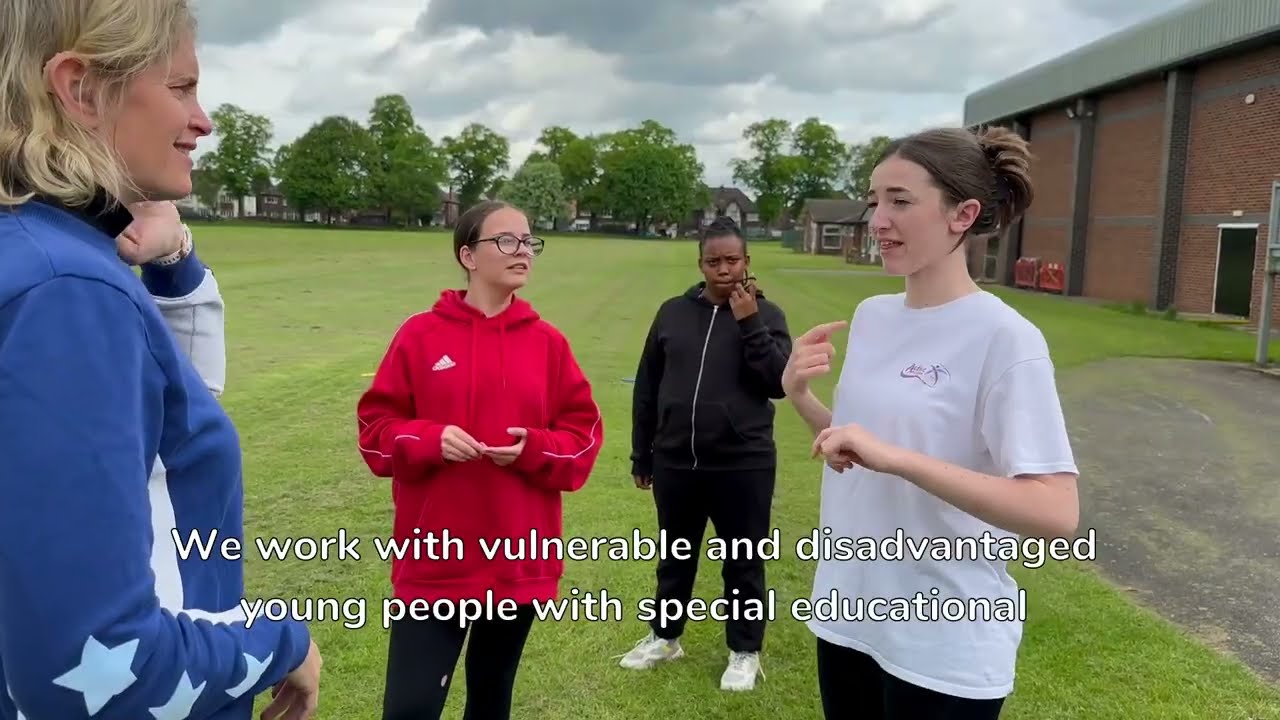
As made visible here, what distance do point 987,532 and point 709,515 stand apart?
8.00 feet

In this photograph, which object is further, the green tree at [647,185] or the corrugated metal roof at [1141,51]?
the green tree at [647,185]

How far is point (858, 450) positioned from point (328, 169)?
109 meters

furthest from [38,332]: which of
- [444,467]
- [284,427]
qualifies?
[284,427]

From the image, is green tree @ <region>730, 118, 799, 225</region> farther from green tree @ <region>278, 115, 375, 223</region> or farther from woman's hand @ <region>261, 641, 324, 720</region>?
woman's hand @ <region>261, 641, 324, 720</region>

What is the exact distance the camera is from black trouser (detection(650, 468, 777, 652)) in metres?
4.54

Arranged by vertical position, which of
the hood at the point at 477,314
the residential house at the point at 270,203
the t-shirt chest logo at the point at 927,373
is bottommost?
the t-shirt chest logo at the point at 927,373

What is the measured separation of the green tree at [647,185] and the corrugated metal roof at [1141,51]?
272 ft

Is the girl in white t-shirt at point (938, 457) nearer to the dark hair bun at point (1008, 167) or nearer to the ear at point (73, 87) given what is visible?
the dark hair bun at point (1008, 167)

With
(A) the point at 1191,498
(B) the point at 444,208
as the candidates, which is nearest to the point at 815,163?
(B) the point at 444,208

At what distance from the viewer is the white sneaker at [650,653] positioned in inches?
181

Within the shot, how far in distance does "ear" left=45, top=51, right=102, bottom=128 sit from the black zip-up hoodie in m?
3.42

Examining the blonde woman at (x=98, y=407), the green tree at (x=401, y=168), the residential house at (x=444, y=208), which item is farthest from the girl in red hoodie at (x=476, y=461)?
the green tree at (x=401, y=168)

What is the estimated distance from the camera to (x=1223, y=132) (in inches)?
1009

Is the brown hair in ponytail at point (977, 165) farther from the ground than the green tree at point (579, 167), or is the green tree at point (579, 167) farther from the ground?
the green tree at point (579, 167)
